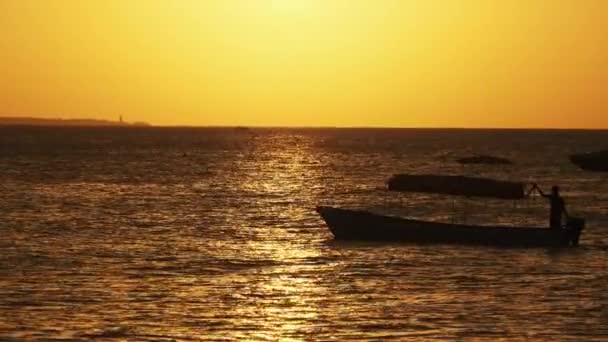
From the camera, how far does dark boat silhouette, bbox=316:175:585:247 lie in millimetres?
47875

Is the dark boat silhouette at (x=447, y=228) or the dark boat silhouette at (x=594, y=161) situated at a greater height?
the dark boat silhouette at (x=447, y=228)

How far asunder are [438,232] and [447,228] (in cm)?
39

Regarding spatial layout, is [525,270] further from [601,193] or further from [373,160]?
[373,160]

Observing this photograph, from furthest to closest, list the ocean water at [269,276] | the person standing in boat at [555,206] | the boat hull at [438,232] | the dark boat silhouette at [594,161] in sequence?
the dark boat silhouette at [594,161]
the boat hull at [438,232]
the person standing in boat at [555,206]
the ocean water at [269,276]

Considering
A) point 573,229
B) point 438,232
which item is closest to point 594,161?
point 573,229

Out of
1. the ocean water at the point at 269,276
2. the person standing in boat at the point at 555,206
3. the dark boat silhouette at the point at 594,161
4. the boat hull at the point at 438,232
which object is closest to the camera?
the ocean water at the point at 269,276

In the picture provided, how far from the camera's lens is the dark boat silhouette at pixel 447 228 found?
47875 mm

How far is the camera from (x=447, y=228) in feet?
159

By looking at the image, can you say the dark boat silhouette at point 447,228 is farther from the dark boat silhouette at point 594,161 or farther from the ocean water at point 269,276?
the dark boat silhouette at point 594,161

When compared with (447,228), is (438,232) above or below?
below

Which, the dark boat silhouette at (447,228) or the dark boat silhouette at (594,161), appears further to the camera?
the dark boat silhouette at (594,161)

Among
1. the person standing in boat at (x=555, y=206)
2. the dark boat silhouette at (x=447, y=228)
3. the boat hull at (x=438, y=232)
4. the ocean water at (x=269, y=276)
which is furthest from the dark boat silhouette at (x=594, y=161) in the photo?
the boat hull at (x=438, y=232)

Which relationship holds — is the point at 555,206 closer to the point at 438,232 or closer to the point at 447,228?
the point at 447,228

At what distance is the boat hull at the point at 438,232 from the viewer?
47812 millimetres
